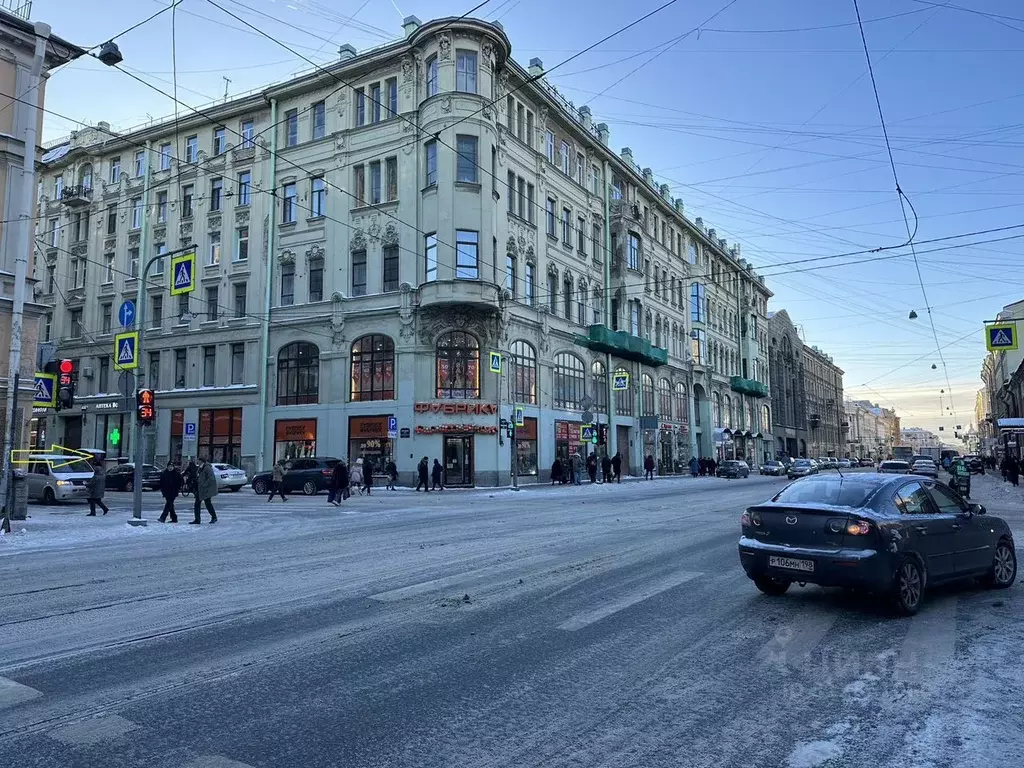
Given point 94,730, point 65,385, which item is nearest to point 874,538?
point 94,730

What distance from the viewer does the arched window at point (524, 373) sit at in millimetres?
39094

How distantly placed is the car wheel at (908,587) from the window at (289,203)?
3978cm

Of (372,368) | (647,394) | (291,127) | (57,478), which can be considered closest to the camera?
(57,478)

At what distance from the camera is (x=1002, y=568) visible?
27.6 ft

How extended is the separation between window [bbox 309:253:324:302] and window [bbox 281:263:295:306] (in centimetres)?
130

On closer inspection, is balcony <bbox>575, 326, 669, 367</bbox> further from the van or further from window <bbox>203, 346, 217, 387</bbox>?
the van

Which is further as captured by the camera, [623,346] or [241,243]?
[623,346]

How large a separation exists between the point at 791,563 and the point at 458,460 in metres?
29.7

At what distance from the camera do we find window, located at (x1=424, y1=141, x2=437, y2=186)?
3659cm

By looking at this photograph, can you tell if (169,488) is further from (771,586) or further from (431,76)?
(431,76)

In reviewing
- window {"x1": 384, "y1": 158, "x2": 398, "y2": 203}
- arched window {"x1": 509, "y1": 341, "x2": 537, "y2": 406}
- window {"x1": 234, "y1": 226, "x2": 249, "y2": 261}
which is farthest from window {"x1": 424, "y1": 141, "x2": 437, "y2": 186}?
window {"x1": 234, "y1": 226, "x2": 249, "y2": 261}

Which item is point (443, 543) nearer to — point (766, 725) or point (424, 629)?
point (424, 629)

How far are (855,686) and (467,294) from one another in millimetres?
31242

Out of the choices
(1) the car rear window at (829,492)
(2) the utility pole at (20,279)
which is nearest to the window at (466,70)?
(2) the utility pole at (20,279)
